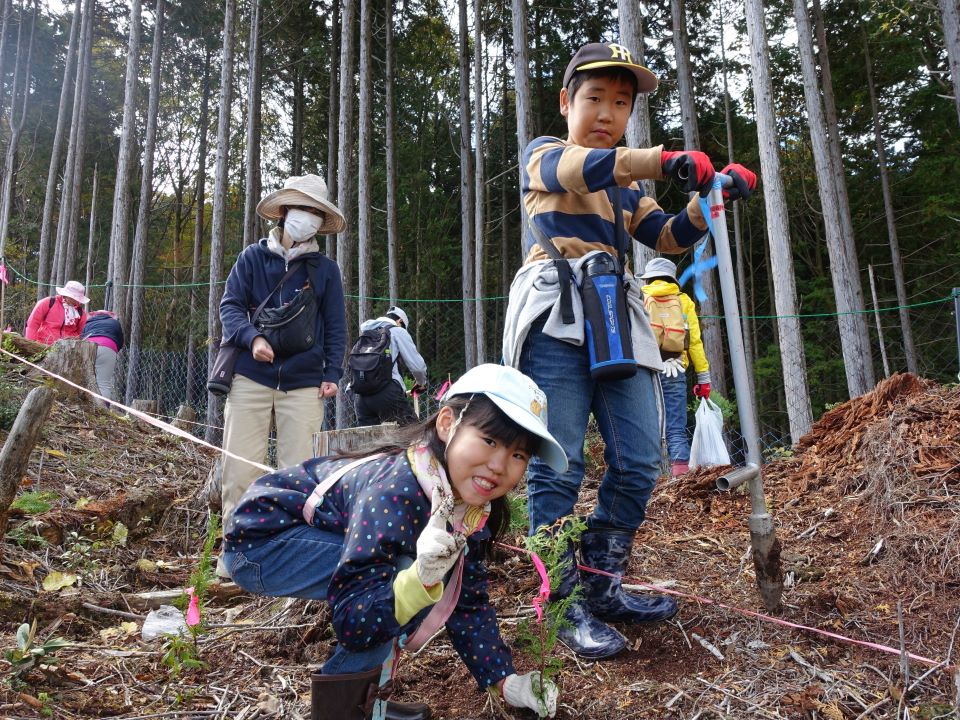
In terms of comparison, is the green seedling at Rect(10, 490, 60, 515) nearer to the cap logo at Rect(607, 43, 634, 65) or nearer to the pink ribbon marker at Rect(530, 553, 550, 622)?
the pink ribbon marker at Rect(530, 553, 550, 622)

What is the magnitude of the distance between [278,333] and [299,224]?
A: 609mm

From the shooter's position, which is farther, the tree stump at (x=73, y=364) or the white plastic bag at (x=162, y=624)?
the tree stump at (x=73, y=364)

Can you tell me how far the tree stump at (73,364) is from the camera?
280 inches

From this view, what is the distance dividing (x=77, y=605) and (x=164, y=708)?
1.14 m

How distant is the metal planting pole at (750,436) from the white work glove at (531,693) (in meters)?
0.87

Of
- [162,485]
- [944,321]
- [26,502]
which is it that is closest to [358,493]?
[26,502]

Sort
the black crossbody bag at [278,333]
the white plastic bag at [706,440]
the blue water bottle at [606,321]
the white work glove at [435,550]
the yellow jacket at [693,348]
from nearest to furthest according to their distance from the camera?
the white work glove at [435,550]
the blue water bottle at [606,321]
the black crossbody bag at [278,333]
the white plastic bag at [706,440]
the yellow jacket at [693,348]

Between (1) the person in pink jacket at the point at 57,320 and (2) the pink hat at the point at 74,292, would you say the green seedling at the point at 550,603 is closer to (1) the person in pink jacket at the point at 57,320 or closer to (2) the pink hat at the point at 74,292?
(2) the pink hat at the point at 74,292

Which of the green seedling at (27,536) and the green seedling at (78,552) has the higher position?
the green seedling at (27,536)

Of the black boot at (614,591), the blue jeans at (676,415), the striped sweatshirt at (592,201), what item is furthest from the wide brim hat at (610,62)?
the blue jeans at (676,415)

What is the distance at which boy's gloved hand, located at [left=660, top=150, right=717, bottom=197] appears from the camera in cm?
216

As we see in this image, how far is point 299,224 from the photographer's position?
381 cm

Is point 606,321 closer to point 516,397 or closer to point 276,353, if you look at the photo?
point 516,397

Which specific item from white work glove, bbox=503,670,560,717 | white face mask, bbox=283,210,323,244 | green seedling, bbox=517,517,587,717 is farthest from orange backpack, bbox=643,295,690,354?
white work glove, bbox=503,670,560,717
